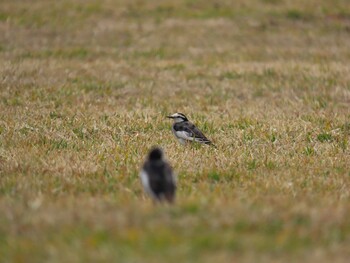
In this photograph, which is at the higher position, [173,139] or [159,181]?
[159,181]

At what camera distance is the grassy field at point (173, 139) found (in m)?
6.33

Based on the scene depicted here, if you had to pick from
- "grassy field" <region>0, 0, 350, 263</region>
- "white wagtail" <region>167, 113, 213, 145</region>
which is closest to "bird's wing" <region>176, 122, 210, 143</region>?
"white wagtail" <region>167, 113, 213, 145</region>

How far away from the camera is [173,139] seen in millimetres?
13195

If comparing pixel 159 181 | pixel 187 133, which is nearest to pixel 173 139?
pixel 187 133

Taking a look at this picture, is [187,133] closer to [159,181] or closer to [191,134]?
[191,134]

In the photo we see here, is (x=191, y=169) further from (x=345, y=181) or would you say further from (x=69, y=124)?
(x=69, y=124)

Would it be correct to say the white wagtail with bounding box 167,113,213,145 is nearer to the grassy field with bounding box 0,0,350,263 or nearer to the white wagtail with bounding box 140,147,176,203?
the grassy field with bounding box 0,0,350,263

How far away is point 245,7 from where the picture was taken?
125 feet

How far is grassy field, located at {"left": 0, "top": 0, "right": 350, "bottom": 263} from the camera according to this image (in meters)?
6.33

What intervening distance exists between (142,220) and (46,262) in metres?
1.09

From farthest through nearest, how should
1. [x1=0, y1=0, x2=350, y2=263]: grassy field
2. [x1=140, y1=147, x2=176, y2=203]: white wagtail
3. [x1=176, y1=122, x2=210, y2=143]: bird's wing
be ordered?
[x1=176, y1=122, x2=210, y2=143]: bird's wing, [x1=140, y1=147, x2=176, y2=203]: white wagtail, [x1=0, y1=0, x2=350, y2=263]: grassy field

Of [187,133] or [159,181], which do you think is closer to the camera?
[159,181]

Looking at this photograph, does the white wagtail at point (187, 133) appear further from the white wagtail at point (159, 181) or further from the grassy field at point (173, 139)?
the white wagtail at point (159, 181)

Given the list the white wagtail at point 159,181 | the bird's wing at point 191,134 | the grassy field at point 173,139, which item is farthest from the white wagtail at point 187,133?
the white wagtail at point 159,181
